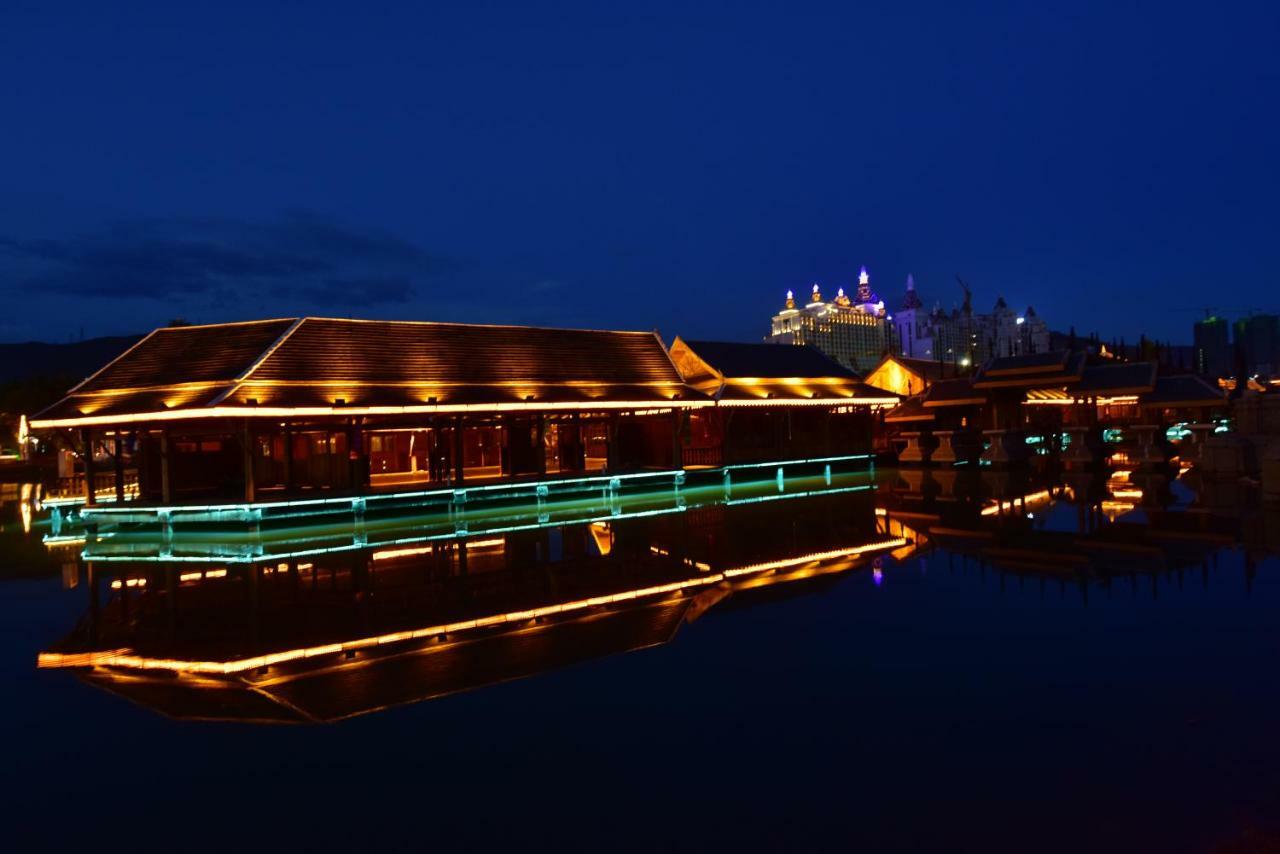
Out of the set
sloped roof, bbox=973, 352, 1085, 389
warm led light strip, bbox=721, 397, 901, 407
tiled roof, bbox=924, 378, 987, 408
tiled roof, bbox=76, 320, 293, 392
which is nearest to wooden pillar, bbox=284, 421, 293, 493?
tiled roof, bbox=76, 320, 293, 392

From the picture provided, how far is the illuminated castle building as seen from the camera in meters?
166

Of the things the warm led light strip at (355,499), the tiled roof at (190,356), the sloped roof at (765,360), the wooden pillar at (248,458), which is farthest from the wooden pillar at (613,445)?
the wooden pillar at (248,458)

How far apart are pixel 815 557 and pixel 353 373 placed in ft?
50.9

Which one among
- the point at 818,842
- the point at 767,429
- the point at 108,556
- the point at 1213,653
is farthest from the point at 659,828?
the point at 767,429

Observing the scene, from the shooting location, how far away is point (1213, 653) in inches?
323

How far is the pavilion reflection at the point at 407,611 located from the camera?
8.09 meters

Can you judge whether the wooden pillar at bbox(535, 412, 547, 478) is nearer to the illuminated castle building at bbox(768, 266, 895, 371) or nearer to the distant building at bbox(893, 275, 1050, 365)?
the illuminated castle building at bbox(768, 266, 895, 371)

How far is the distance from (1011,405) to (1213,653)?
1287 inches

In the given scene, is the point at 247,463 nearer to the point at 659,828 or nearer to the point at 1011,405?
the point at 659,828

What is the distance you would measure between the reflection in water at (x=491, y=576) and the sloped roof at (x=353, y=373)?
3.52 meters

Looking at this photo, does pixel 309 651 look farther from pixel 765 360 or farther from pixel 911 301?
pixel 911 301

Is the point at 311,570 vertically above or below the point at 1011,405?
below

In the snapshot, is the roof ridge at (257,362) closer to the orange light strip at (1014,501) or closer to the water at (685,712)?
the water at (685,712)

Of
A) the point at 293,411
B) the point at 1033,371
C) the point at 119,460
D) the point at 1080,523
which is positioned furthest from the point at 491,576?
the point at 1033,371
